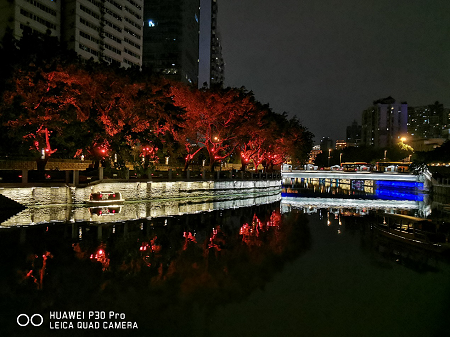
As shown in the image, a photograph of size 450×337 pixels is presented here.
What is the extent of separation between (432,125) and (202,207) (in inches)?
7352

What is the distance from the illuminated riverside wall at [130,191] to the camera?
25.8 m

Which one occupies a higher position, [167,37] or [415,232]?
[167,37]

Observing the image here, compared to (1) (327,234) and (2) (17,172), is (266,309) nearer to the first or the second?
(1) (327,234)

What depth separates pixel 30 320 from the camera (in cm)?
945

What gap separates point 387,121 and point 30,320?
166m

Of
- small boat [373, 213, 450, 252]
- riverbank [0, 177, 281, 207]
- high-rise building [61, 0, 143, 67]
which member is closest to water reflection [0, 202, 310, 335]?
small boat [373, 213, 450, 252]

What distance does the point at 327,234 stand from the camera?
72.8ft

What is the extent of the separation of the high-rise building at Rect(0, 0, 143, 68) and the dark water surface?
160 feet

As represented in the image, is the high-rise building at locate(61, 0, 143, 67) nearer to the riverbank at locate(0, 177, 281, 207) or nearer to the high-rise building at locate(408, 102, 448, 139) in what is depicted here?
the riverbank at locate(0, 177, 281, 207)

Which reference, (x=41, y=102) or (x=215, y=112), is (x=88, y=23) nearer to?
(x=215, y=112)

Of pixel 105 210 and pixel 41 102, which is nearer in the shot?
pixel 105 210

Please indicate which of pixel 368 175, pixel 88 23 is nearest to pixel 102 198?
pixel 368 175

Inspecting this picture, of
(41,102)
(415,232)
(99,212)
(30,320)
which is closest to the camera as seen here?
(30,320)

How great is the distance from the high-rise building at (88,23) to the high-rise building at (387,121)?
11359 cm
